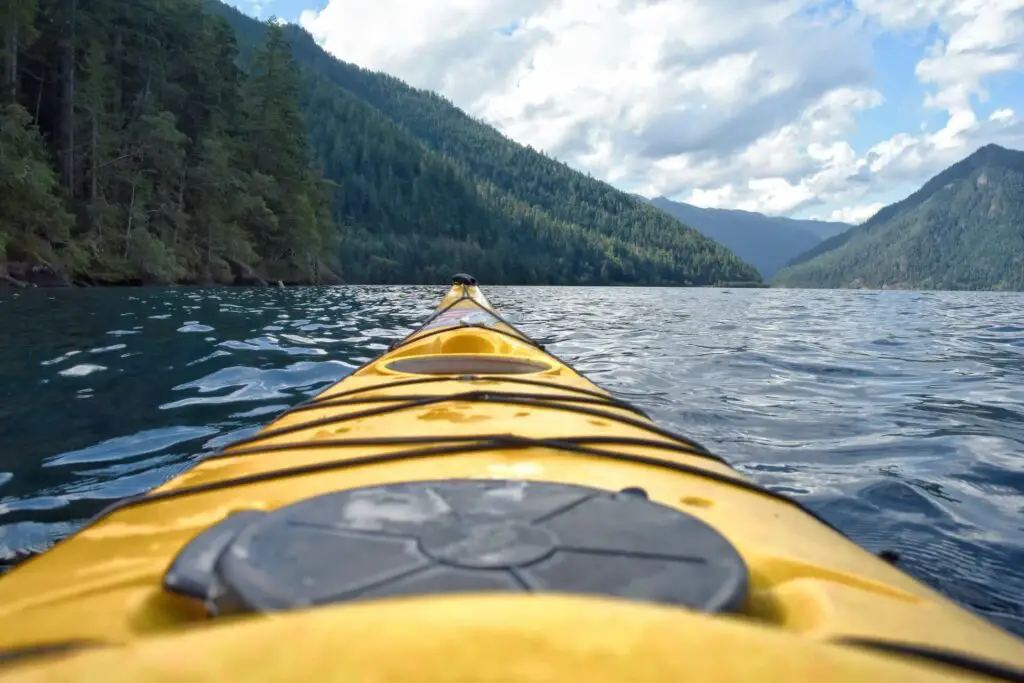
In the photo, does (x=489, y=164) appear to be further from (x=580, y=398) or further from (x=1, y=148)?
(x=580, y=398)

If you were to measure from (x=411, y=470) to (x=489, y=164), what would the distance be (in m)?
148

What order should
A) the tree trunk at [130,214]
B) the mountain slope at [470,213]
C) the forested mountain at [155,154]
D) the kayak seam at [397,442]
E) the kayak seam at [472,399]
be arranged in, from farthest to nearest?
1. the mountain slope at [470,213]
2. the tree trunk at [130,214]
3. the forested mountain at [155,154]
4. the kayak seam at [472,399]
5. the kayak seam at [397,442]

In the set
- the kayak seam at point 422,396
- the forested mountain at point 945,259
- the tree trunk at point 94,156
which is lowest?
the kayak seam at point 422,396

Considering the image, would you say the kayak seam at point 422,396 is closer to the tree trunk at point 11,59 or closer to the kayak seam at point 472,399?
the kayak seam at point 472,399

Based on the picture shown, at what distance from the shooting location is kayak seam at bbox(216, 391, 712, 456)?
7.80 feet

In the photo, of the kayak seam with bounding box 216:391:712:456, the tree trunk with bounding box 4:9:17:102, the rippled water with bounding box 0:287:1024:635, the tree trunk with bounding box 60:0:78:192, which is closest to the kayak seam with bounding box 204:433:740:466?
the kayak seam with bounding box 216:391:712:456

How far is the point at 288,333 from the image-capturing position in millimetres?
9055

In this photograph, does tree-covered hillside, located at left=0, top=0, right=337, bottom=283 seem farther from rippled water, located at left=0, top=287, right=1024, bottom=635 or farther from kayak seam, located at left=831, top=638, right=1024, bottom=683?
kayak seam, located at left=831, top=638, right=1024, bottom=683

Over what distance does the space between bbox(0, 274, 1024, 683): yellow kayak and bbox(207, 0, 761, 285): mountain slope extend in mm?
54360

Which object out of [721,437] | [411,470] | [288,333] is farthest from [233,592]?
[288,333]

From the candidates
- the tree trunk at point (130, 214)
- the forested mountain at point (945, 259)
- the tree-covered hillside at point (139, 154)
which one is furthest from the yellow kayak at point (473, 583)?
the forested mountain at point (945, 259)

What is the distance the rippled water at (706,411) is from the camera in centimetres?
282

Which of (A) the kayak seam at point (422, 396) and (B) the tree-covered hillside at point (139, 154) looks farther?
(B) the tree-covered hillside at point (139, 154)

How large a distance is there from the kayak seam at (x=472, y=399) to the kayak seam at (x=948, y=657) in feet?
4.65
